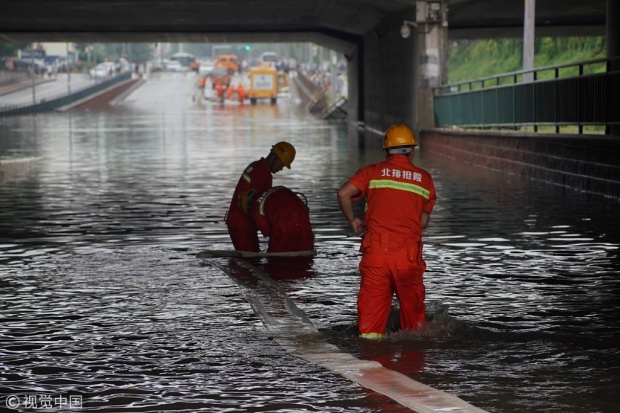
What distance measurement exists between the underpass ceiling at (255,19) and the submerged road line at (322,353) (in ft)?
92.4

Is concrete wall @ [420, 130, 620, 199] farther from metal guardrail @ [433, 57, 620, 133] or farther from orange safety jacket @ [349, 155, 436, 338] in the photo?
orange safety jacket @ [349, 155, 436, 338]

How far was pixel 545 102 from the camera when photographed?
27078 millimetres

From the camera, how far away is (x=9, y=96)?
111 meters

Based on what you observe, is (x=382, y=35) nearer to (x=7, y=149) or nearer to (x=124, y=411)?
(x=7, y=149)

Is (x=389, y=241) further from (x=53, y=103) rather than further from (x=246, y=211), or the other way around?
(x=53, y=103)

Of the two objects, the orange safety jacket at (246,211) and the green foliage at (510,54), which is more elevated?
the green foliage at (510,54)

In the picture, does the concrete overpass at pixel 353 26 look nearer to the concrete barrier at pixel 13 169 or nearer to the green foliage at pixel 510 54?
the green foliage at pixel 510 54

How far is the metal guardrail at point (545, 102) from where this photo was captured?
22.9 metres

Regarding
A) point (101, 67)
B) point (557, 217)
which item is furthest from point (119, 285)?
point (101, 67)

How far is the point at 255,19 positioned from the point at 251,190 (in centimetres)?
4410

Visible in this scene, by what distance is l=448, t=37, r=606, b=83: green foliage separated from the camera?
76.1 metres

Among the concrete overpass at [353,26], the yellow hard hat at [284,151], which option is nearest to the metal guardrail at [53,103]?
the concrete overpass at [353,26]

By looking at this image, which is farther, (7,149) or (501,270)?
(7,149)

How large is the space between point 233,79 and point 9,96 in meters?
35.0
